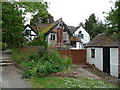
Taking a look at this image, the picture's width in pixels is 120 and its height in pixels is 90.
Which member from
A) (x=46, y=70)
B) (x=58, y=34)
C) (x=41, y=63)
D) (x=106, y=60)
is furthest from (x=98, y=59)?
(x=58, y=34)

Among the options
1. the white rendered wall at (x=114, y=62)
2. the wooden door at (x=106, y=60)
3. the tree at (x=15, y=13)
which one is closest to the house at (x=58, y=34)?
the tree at (x=15, y=13)

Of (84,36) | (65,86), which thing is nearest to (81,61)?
(65,86)

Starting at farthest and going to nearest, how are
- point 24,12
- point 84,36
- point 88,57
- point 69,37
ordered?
point 84,36
point 69,37
point 88,57
point 24,12

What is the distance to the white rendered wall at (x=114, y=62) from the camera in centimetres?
1179

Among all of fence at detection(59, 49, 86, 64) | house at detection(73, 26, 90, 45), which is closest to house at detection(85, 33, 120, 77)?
fence at detection(59, 49, 86, 64)

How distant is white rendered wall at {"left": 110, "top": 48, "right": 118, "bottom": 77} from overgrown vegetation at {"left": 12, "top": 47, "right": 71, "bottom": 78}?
4706mm

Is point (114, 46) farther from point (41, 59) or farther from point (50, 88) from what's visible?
point (50, 88)

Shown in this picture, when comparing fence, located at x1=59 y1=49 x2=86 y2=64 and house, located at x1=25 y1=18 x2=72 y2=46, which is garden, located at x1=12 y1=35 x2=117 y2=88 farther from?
house, located at x1=25 y1=18 x2=72 y2=46

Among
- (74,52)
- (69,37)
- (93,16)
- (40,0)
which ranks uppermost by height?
(93,16)

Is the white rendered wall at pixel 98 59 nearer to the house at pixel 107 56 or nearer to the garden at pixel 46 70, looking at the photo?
the house at pixel 107 56

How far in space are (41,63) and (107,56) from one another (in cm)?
707

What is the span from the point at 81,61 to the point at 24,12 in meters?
9.11

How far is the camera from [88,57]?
15.9 metres

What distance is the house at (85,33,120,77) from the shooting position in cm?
1179
